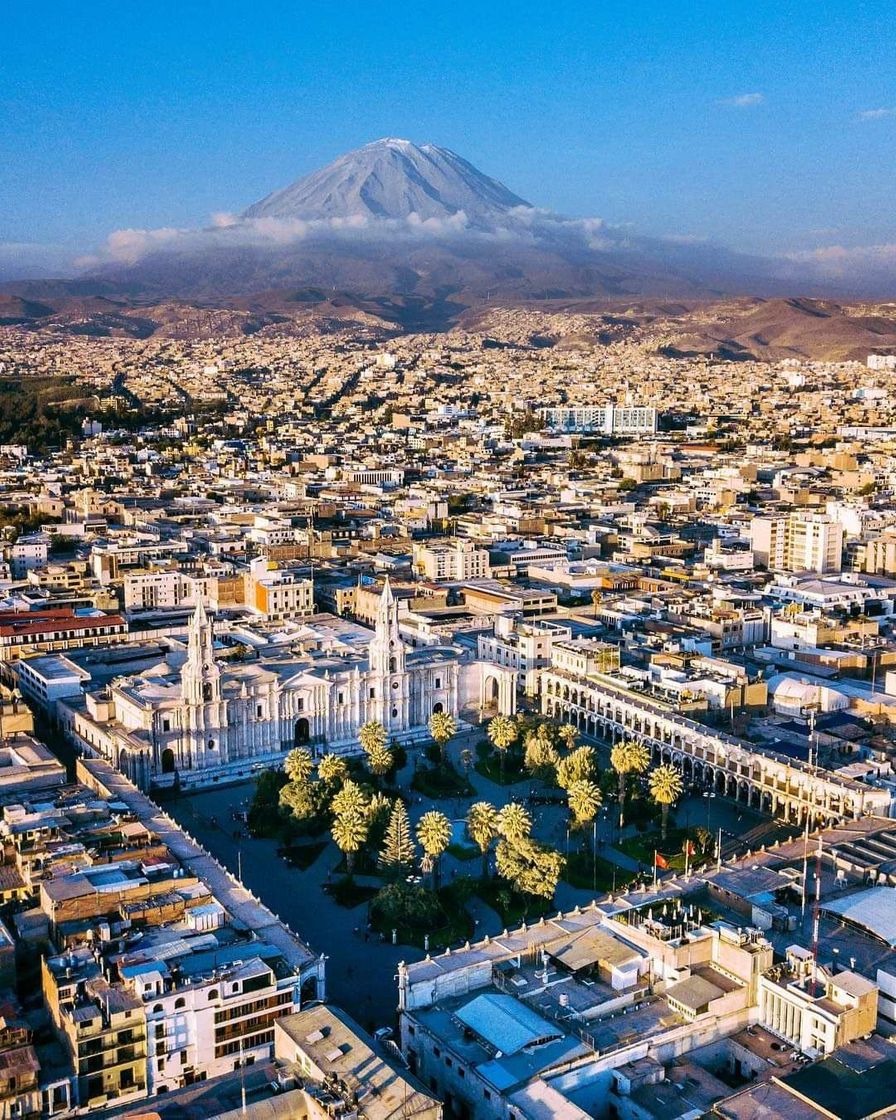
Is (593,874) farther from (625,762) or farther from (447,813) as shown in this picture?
(447,813)

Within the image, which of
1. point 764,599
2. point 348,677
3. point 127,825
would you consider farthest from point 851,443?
point 127,825

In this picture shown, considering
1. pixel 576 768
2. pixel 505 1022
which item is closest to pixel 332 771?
pixel 576 768

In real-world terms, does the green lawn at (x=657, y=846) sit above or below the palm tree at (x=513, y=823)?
below

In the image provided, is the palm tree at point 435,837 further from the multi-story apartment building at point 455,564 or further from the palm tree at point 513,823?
the multi-story apartment building at point 455,564

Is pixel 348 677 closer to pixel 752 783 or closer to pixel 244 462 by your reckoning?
pixel 752 783

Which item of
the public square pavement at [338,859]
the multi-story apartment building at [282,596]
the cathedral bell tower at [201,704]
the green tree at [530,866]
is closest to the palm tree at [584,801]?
the public square pavement at [338,859]

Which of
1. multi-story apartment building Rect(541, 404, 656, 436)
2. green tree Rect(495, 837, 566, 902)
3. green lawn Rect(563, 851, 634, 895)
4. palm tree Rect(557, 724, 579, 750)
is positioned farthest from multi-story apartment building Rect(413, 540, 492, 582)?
multi-story apartment building Rect(541, 404, 656, 436)
